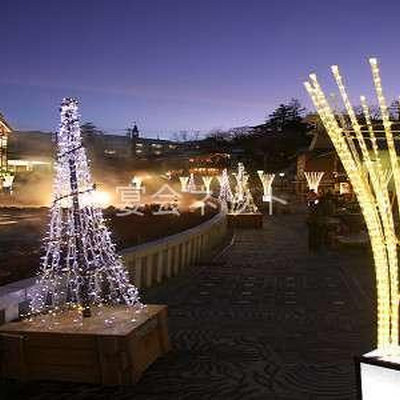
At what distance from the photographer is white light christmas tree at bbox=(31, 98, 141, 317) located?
273 inches

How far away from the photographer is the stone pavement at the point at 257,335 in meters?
5.94

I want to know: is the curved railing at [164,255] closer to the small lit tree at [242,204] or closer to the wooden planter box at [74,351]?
the wooden planter box at [74,351]

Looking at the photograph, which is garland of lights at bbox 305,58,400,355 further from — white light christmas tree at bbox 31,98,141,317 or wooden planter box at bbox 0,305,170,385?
white light christmas tree at bbox 31,98,141,317

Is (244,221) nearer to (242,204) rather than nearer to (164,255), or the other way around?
(242,204)

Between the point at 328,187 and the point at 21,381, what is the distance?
151 ft

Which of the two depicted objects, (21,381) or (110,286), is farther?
(110,286)

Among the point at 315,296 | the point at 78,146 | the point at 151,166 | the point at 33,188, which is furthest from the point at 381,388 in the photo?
the point at 151,166

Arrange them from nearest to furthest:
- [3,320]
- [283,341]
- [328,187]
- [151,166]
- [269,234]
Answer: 1. [3,320]
2. [283,341]
3. [269,234]
4. [328,187]
5. [151,166]

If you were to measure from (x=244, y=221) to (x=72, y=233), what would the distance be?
21.3 meters

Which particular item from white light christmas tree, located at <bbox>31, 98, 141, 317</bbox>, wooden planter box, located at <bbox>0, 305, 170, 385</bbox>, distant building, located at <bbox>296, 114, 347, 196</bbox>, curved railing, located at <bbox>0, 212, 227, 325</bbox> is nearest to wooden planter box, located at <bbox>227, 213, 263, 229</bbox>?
curved railing, located at <bbox>0, 212, 227, 325</bbox>

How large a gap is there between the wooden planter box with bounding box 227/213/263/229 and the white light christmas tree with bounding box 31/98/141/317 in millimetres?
20576

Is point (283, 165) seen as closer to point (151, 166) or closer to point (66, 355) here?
point (151, 166)

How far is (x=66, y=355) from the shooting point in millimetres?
6082

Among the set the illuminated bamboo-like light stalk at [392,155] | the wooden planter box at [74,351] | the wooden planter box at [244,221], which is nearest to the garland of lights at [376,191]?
the illuminated bamboo-like light stalk at [392,155]
